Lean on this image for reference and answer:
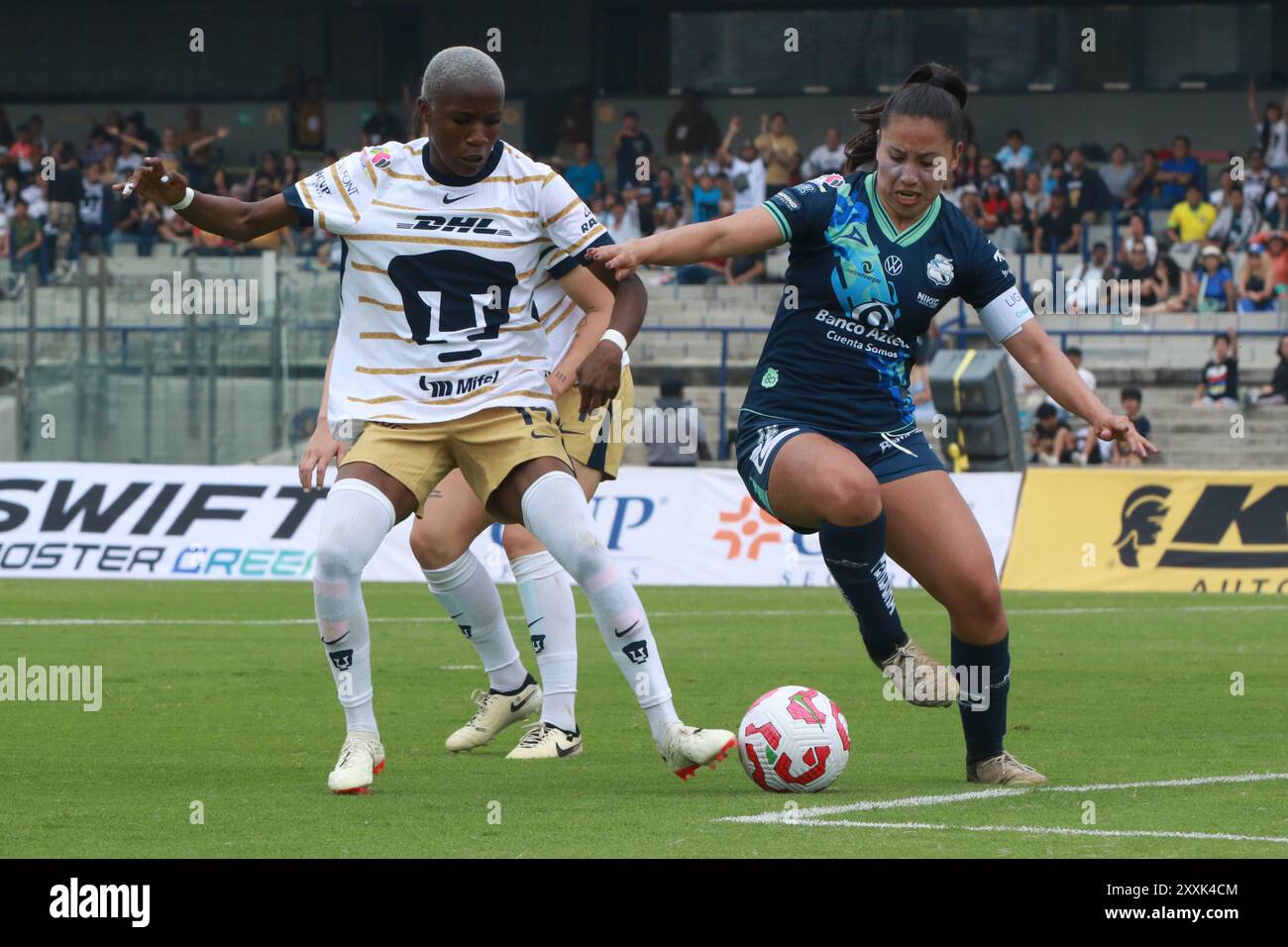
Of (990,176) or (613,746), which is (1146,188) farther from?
(613,746)

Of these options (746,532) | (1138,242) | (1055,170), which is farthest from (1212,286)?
(746,532)

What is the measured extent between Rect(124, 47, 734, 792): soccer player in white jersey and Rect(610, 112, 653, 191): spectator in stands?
70.3 feet

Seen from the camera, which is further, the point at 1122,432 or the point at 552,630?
the point at 552,630

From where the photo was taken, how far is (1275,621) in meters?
14.7

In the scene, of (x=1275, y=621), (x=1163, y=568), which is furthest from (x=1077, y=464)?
(x=1275, y=621)

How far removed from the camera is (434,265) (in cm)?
701

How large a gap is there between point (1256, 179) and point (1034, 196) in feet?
9.15

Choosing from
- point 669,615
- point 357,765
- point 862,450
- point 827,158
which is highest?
point 827,158

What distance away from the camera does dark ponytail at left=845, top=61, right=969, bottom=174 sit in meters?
7.02

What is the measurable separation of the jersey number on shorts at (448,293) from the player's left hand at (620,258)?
2.15ft

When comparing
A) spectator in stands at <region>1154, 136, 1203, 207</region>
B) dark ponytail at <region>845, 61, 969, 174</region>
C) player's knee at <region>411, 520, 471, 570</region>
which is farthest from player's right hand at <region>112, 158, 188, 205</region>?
spectator in stands at <region>1154, 136, 1203, 207</region>

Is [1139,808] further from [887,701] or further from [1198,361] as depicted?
[1198,361]

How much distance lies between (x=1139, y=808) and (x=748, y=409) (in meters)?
2.01

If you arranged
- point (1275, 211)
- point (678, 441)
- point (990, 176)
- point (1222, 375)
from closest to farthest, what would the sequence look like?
point (678, 441)
point (1222, 375)
point (1275, 211)
point (990, 176)
